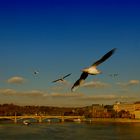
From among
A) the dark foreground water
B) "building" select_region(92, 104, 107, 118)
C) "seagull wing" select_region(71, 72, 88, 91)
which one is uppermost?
"building" select_region(92, 104, 107, 118)

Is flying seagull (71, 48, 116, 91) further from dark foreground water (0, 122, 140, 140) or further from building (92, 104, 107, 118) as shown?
building (92, 104, 107, 118)

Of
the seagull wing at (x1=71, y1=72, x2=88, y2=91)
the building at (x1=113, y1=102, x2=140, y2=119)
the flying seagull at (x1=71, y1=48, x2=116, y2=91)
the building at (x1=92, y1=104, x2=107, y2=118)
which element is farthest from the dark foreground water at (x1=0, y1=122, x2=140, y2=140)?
the building at (x1=92, y1=104, x2=107, y2=118)

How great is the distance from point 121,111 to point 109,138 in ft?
190

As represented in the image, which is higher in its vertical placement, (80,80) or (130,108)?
(130,108)

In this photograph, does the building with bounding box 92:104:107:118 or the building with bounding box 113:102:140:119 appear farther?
the building with bounding box 92:104:107:118

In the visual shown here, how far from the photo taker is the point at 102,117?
298 ft

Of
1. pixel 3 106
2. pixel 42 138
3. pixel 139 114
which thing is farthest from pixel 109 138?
pixel 3 106

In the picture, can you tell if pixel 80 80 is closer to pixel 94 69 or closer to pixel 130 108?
pixel 94 69

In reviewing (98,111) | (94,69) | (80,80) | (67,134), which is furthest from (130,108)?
(94,69)

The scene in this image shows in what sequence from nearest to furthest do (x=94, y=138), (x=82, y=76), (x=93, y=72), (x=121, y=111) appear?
(x=93, y=72) → (x=82, y=76) → (x=94, y=138) → (x=121, y=111)

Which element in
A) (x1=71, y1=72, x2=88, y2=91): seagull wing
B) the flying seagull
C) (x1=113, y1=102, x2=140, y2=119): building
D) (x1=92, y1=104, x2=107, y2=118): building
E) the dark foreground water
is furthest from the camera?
(x1=92, y1=104, x2=107, y2=118): building

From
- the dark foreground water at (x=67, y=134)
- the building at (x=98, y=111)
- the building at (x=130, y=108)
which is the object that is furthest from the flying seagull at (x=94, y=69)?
the building at (x=98, y=111)

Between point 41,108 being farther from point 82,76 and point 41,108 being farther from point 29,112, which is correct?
point 82,76

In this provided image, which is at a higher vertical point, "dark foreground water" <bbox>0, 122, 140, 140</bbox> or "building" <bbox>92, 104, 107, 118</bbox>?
"building" <bbox>92, 104, 107, 118</bbox>
